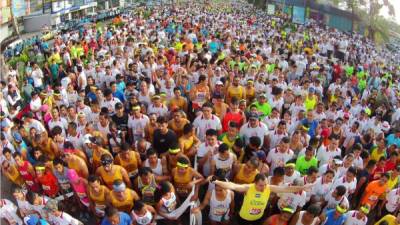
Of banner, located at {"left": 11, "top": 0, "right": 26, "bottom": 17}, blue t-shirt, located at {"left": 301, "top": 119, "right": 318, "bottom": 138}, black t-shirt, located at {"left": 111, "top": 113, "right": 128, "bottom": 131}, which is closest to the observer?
black t-shirt, located at {"left": 111, "top": 113, "right": 128, "bottom": 131}

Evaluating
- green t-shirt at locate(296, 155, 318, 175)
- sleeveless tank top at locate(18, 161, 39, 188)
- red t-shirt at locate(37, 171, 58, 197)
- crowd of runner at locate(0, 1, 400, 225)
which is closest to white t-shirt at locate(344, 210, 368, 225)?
crowd of runner at locate(0, 1, 400, 225)

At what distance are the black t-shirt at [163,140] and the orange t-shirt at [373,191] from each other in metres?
3.13

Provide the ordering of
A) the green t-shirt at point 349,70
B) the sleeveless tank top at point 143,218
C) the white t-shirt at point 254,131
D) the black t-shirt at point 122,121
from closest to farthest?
the sleeveless tank top at point 143,218 < the white t-shirt at point 254,131 < the black t-shirt at point 122,121 < the green t-shirt at point 349,70

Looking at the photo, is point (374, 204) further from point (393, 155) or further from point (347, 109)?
point (347, 109)

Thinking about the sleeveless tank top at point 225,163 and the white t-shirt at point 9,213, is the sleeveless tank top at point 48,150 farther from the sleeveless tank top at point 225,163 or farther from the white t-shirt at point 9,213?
the sleeveless tank top at point 225,163

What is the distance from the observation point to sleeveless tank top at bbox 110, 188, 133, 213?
494 cm

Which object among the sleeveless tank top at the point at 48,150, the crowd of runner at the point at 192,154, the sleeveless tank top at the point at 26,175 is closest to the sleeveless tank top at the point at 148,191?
the crowd of runner at the point at 192,154

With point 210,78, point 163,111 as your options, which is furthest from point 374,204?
point 210,78

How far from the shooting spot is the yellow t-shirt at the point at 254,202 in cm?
488

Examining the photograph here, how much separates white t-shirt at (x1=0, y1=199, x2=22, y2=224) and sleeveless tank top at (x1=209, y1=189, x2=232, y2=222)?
2.71 meters

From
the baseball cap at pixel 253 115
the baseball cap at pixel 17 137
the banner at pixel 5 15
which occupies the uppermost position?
the banner at pixel 5 15

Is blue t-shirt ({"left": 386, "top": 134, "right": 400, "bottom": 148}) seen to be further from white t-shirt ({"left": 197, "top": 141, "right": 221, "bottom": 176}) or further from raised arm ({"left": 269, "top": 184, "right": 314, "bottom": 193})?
white t-shirt ({"left": 197, "top": 141, "right": 221, "bottom": 176})

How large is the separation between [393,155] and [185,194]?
12.6 ft

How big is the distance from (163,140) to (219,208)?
1636 mm
